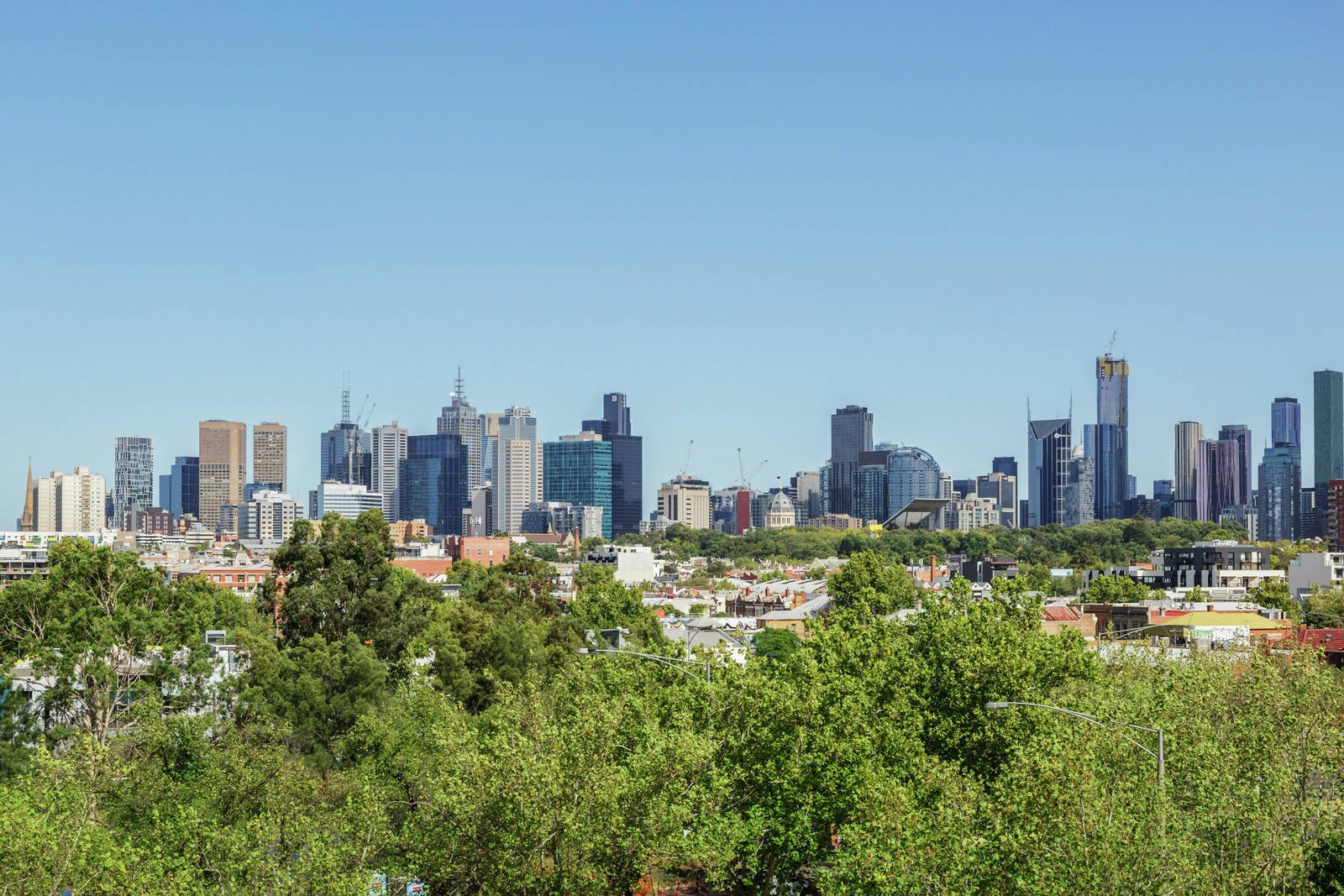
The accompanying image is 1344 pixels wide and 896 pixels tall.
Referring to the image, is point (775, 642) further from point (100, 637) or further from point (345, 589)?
point (100, 637)

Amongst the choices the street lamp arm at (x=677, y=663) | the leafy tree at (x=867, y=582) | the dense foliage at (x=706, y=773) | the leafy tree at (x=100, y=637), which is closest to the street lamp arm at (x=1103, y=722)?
the dense foliage at (x=706, y=773)

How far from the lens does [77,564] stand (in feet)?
186

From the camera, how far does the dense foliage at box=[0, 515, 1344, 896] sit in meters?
32.5

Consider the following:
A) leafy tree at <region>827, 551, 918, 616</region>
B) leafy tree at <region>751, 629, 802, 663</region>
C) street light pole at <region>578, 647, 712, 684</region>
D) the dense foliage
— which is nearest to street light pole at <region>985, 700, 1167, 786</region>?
the dense foliage

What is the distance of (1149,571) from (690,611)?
2617 inches

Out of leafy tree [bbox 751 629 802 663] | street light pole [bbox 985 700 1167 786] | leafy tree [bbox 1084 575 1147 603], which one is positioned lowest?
leafy tree [bbox 751 629 802 663]

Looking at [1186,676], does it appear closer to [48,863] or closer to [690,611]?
[48,863]

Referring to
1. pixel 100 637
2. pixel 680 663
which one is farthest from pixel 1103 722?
pixel 100 637

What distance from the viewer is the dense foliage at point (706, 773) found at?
3250cm

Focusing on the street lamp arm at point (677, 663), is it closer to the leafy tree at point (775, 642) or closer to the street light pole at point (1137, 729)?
the street light pole at point (1137, 729)

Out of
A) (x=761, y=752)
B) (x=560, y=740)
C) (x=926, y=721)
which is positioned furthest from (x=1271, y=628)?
(x=560, y=740)

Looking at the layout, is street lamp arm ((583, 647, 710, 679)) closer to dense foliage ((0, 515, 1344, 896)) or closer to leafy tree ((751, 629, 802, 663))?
dense foliage ((0, 515, 1344, 896))

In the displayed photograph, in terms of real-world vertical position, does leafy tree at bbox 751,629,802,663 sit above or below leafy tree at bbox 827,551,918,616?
below

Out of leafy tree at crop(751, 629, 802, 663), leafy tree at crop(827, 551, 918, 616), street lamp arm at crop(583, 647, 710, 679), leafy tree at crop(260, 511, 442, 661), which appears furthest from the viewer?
leafy tree at crop(827, 551, 918, 616)
